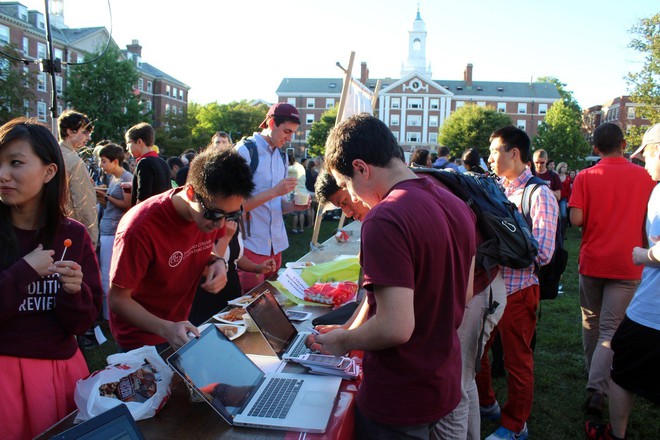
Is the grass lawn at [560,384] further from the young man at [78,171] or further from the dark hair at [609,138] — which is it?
the dark hair at [609,138]

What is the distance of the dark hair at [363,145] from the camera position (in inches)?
67.6

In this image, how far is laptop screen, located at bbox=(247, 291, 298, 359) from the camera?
7.33ft

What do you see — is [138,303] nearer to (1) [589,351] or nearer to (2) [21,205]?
(2) [21,205]

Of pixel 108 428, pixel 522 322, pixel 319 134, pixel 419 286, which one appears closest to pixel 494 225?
pixel 522 322

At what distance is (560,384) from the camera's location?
429 centimetres

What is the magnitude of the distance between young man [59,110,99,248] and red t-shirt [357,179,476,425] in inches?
126

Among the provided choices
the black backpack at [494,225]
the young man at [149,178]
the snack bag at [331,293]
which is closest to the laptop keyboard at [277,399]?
the snack bag at [331,293]

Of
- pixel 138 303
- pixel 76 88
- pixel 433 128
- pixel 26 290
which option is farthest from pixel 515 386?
pixel 433 128

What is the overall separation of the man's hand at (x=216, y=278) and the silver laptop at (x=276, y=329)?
0.22 m

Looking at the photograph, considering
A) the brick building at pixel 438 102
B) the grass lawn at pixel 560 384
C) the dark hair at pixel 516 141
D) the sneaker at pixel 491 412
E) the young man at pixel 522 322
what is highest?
the brick building at pixel 438 102

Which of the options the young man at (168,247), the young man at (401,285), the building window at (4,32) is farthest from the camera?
the building window at (4,32)

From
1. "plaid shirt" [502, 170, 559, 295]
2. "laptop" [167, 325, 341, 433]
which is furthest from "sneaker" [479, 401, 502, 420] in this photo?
"laptop" [167, 325, 341, 433]

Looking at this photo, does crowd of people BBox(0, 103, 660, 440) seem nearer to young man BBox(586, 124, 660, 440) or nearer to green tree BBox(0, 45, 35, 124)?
young man BBox(586, 124, 660, 440)

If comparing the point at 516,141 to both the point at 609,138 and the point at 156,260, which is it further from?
the point at 156,260
